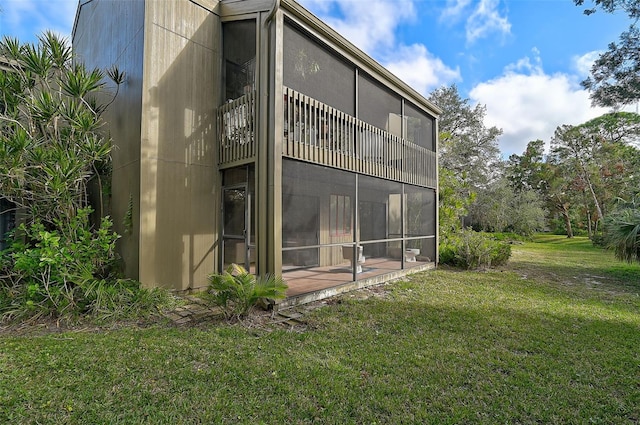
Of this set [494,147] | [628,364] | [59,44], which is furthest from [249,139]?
[494,147]

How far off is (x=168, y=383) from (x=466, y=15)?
10.8 metres

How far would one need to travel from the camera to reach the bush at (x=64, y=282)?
439 centimetres

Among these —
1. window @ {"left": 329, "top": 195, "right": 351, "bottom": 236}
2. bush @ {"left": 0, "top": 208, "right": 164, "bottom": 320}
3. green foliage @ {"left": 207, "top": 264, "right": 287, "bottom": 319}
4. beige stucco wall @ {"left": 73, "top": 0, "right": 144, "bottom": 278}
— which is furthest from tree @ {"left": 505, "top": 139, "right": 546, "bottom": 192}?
bush @ {"left": 0, "top": 208, "right": 164, "bottom": 320}

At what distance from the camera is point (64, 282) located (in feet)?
14.7

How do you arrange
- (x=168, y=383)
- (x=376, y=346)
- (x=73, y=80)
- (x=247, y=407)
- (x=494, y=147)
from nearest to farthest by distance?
1. (x=247, y=407)
2. (x=168, y=383)
3. (x=376, y=346)
4. (x=73, y=80)
5. (x=494, y=147)

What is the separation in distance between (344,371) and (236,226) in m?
3.87

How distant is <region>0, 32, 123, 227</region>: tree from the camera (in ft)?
15.2

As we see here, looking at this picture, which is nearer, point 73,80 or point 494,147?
point 73,80

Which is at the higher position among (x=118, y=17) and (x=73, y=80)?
(x=118, y=17)

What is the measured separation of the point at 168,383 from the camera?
109 inches

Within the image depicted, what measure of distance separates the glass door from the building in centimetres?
3

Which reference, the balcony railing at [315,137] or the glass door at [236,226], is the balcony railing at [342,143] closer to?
the balcony railing at [315,137]

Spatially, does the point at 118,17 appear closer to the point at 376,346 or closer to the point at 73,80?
the point at 73,80

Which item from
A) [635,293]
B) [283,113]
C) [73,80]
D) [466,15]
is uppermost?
[466,15]
